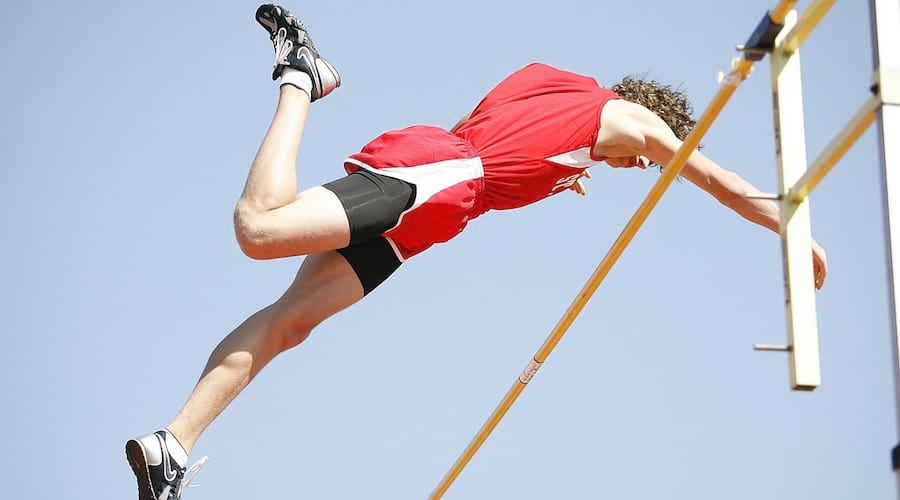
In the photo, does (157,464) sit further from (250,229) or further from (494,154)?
(494,154)

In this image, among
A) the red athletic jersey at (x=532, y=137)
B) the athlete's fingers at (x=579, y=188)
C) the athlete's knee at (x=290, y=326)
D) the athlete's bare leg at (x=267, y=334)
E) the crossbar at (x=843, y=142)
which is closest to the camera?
the crossbar at (x=843, y=142)

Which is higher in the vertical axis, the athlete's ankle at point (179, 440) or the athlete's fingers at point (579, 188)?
the athlete's fingers at point (579, 188)

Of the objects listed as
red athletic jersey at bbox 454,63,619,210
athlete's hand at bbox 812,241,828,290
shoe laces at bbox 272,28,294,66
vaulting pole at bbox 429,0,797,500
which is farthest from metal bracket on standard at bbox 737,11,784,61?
shoe laces at bbox 272,28,294,66

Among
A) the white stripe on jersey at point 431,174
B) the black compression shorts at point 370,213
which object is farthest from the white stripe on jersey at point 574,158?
the black compression shorts at point 370,213

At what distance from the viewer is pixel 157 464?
3.65 meters

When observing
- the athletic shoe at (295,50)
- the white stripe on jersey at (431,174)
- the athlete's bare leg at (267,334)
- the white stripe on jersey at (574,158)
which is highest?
the athletic shoe at (295,50)

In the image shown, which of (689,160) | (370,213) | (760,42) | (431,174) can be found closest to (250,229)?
(370,213)

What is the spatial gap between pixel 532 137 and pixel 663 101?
755mm

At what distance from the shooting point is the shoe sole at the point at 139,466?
3635 mm

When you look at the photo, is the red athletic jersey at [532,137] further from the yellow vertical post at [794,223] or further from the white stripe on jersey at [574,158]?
the yellow vertical post at [794,223]

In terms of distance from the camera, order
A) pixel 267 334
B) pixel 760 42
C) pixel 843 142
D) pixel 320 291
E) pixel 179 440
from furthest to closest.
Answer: pixel 320 291, pixel 267 334, pixel 179 440, pixel 760 42, pixel 843 142

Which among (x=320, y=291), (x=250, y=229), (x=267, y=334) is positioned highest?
(x=250, y=229)

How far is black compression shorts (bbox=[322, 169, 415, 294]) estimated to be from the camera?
3811 mm

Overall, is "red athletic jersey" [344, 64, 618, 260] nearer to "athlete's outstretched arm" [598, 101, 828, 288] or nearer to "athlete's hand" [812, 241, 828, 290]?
"athlete's outstretched arm" [598, 101, 828, 288]
